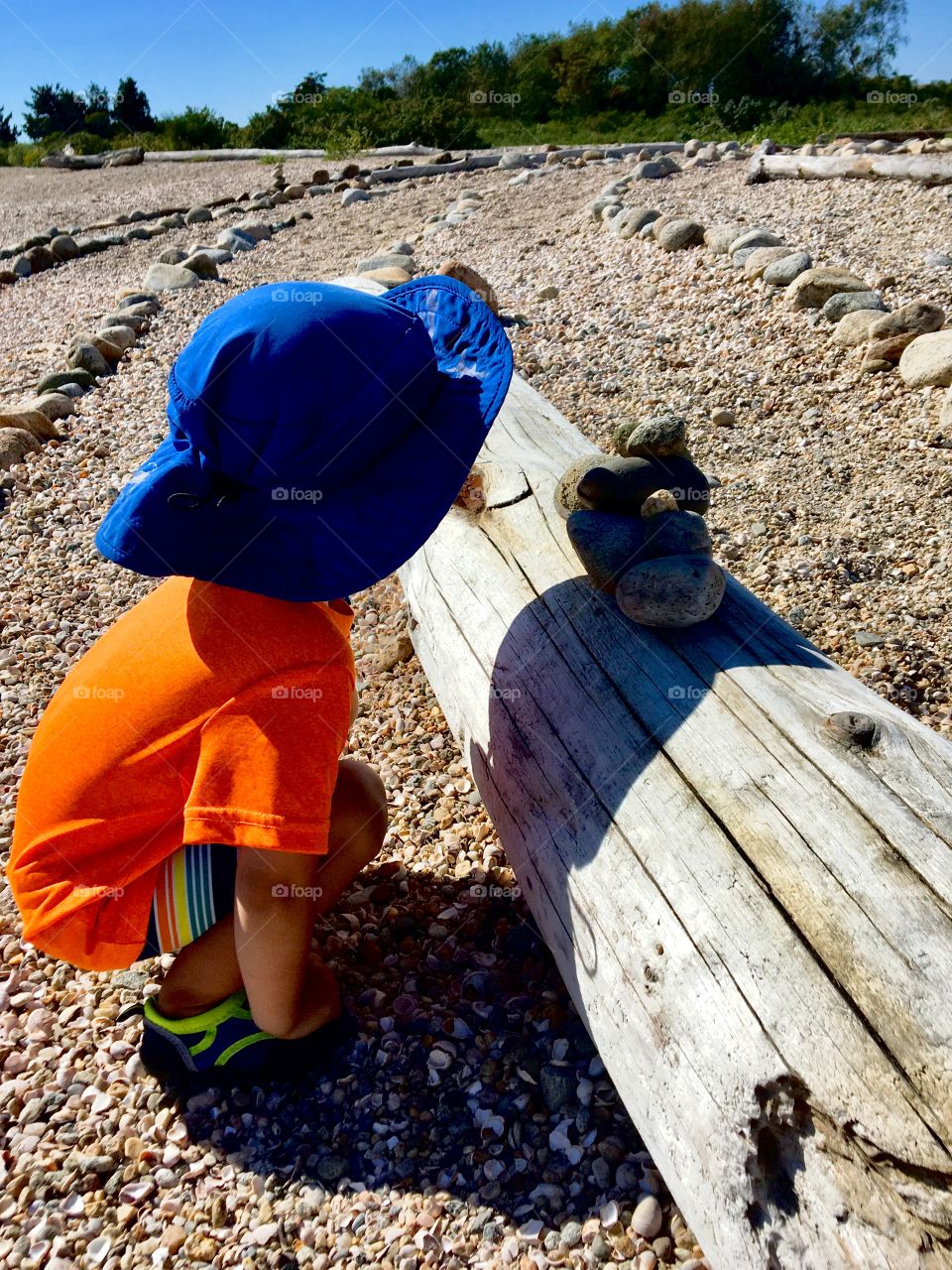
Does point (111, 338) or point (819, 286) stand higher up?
point (819, 286)

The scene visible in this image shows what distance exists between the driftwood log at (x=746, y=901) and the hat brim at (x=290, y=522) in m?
0.62

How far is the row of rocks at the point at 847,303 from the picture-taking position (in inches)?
182

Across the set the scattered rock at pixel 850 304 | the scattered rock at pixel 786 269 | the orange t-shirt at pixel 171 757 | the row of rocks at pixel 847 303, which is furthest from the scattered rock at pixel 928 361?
the orange t-shirt at pixel 171 757

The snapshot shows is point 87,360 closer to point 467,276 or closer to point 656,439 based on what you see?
point 467,276

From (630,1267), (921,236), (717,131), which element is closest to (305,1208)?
(630,1267)

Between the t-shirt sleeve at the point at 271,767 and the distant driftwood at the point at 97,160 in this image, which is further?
the distant driftwood at the point at 97,160

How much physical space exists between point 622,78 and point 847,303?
81.6 feet

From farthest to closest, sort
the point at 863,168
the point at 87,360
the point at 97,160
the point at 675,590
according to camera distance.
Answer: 1. the point at 97,160
2. the point at 863,168
3. the point at 87,360
4. the point at 675,590

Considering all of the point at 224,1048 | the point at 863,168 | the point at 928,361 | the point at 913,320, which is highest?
the point at 863,168

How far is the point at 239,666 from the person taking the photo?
5.84ft

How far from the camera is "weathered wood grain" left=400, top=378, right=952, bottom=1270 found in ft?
4.24

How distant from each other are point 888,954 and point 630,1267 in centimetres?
81

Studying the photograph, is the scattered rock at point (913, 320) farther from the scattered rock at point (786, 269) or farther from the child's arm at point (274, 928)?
the child's arm at point (274, 928)

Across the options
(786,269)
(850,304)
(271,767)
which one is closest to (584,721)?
(271,767)
